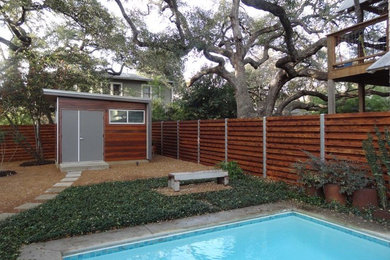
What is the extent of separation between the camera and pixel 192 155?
11.5 meters

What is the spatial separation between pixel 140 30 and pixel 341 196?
1119 cm

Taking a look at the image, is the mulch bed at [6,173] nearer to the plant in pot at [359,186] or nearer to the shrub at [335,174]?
the shrub at [335,174]

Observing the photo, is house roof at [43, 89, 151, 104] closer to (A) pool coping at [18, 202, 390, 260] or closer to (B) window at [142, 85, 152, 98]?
(A) pool coping at [18, 202, 390, 260]

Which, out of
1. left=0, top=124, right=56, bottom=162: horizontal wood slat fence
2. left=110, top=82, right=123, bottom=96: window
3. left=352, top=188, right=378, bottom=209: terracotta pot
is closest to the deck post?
left=352, top=188, right=378, bottom=209: terracotta pot

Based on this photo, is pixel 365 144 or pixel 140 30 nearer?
pixel 365 144

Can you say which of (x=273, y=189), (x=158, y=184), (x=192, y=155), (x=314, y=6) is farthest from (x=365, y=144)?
(x=314, y=6)

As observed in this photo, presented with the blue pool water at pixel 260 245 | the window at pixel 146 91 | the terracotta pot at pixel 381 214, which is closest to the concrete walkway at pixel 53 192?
the blue pool water at pixel 260 245

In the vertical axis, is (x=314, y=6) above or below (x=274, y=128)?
above

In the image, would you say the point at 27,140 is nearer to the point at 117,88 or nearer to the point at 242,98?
the point at 117,88

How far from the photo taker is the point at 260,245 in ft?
13.2

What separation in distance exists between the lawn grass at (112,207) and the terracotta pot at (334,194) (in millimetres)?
853

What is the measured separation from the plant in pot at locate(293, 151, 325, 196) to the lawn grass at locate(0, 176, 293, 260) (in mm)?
478

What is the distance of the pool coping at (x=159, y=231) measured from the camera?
3.41m

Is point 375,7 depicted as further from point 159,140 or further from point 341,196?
point 159,140
